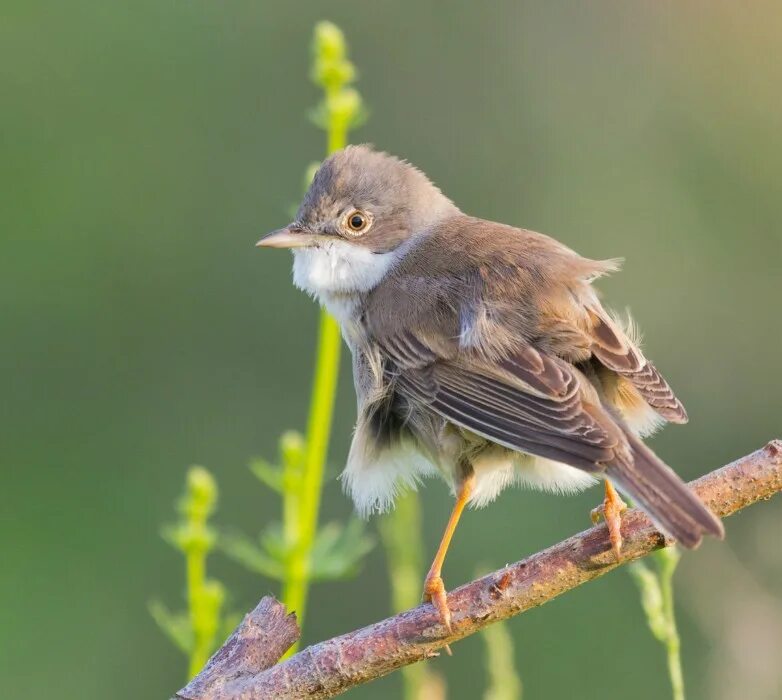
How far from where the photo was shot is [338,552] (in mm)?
4047

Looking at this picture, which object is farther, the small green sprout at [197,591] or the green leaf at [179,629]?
the green leaf at [179,629]

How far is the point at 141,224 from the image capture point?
10.6 m

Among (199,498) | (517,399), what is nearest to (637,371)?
(517,399)

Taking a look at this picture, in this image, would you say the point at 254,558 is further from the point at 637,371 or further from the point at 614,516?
Answer: the point at 637,371

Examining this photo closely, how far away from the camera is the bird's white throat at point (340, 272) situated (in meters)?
4.86

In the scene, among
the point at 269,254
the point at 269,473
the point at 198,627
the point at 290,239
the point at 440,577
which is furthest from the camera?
the point at 269,254

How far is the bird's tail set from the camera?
333 cm

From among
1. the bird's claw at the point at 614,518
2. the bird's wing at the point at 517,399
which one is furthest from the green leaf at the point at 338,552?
the bird's claw at the point at 614,518

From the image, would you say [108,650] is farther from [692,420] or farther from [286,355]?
[692,420]

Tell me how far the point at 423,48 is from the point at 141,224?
2.62 meters

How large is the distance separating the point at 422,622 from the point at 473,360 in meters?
1.05

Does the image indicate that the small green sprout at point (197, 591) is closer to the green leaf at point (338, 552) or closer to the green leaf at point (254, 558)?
the green leaf at point (254, 558)

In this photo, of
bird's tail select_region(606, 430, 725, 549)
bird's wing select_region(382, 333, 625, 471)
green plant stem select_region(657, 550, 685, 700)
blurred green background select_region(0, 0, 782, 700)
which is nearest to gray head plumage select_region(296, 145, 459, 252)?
bird's wing select_region(382, 333, 625, 471)

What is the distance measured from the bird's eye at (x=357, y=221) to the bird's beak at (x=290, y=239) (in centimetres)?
16
